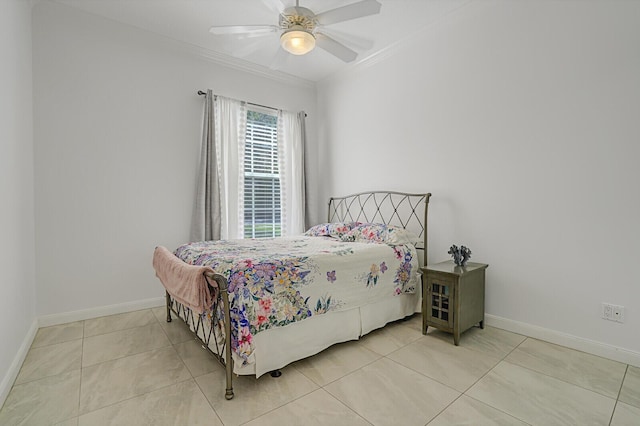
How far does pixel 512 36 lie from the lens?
2.65m

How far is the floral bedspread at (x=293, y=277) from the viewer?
188 centimetres

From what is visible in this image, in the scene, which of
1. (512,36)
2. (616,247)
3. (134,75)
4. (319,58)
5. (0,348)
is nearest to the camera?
(0,348)

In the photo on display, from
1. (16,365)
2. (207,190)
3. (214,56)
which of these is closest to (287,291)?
(16,365)

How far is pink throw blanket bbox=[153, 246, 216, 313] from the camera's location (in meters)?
1.83

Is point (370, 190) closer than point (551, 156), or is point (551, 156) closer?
point (551, 156)

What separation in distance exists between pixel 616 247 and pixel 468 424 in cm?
165

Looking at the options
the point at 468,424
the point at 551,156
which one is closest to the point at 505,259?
the point at 551,156

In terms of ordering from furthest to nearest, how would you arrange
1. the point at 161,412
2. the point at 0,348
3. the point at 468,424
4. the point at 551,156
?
1. the point at 551,156
2. the point at 0,348
3. the point at 161,412
4. the point at 468,424

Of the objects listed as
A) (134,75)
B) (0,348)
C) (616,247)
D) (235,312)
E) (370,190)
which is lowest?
(0,348)

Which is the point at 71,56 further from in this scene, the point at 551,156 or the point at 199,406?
the point at 551,156

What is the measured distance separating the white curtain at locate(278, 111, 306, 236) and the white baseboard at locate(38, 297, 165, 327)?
5.98 ft

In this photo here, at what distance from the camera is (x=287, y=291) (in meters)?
2.08

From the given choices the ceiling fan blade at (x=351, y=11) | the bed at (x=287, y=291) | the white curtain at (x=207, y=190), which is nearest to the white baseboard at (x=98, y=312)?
the bed at (x=287, y=291)

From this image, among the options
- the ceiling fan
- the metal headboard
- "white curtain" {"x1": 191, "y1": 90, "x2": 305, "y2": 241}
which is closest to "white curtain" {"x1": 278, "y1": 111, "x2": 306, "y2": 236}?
"white curtain" {"x1": 191, "y1": 90, "x2": 305, "y2": 241}
